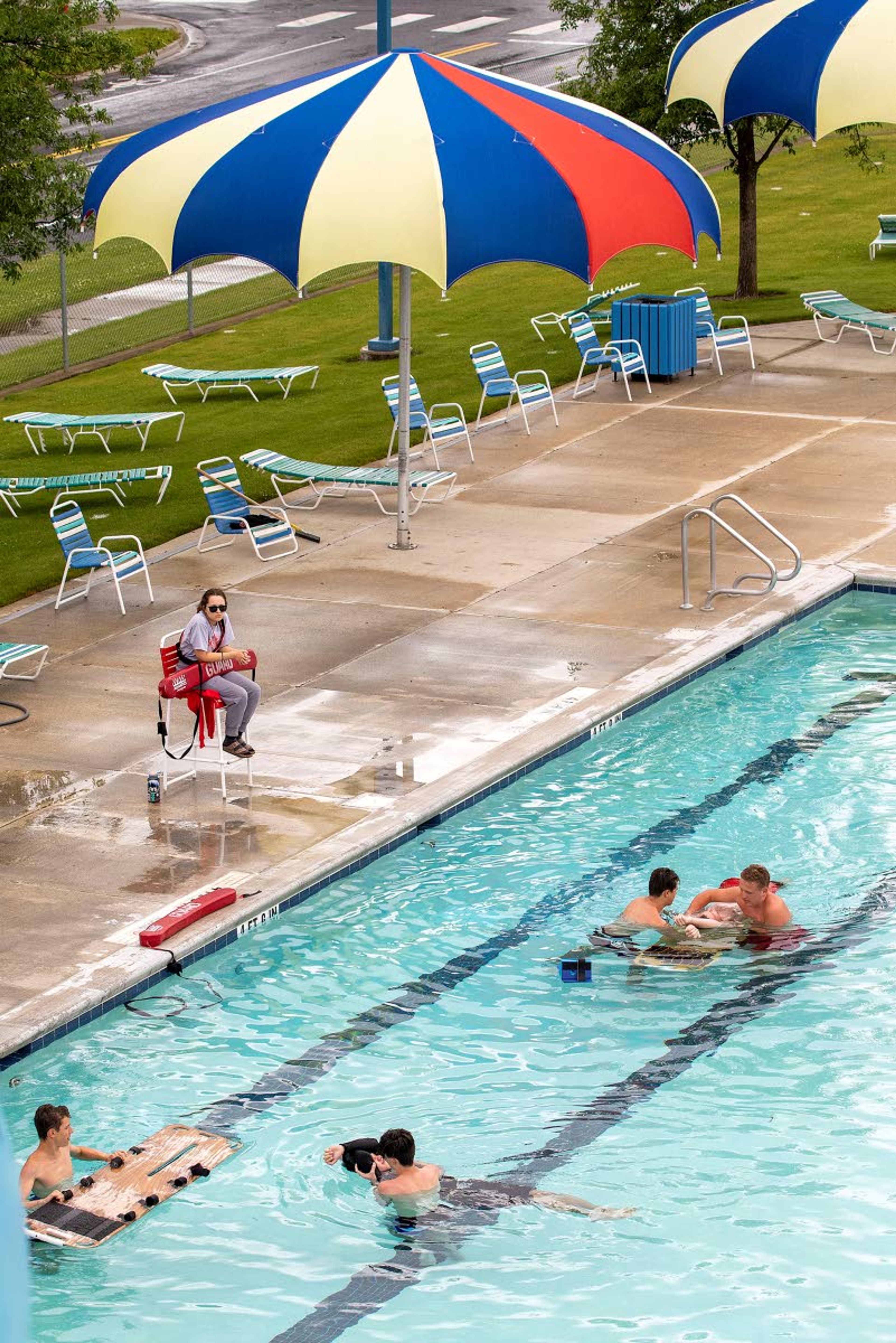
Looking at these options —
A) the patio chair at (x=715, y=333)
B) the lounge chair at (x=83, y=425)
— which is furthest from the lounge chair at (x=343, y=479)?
the patio chair at (x=715, y=333)

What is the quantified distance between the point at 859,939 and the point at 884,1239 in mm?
2883

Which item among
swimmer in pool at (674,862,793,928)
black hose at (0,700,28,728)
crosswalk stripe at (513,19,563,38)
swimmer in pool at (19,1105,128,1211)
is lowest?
swimmer in pool at (674,862,793,928)

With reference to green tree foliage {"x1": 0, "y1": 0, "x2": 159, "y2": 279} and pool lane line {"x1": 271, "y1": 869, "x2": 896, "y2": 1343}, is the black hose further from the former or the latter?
pool lane line {"x1": 271, "y1": 869, "x2": 896, "y2": 1343}

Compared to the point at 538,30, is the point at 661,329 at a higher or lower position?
lower

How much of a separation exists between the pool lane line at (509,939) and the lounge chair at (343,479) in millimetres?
5604

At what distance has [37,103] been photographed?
58.9 ft

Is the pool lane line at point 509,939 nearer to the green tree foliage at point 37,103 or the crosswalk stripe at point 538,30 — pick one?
the green tree foliage at point 37,103

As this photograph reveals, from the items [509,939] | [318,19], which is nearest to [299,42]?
[318,19]

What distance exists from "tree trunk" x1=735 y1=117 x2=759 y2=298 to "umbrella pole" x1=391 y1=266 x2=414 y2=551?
1002cm

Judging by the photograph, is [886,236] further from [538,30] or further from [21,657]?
[538,30]

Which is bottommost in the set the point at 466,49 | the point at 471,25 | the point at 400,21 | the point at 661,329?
the point at 661,329

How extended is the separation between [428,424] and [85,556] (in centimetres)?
508

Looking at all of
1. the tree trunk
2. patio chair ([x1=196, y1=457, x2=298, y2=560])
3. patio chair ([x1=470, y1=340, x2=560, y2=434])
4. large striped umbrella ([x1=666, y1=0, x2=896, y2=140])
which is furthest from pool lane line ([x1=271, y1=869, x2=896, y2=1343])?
the tree trunk

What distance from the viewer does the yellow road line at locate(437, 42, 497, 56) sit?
154ft
